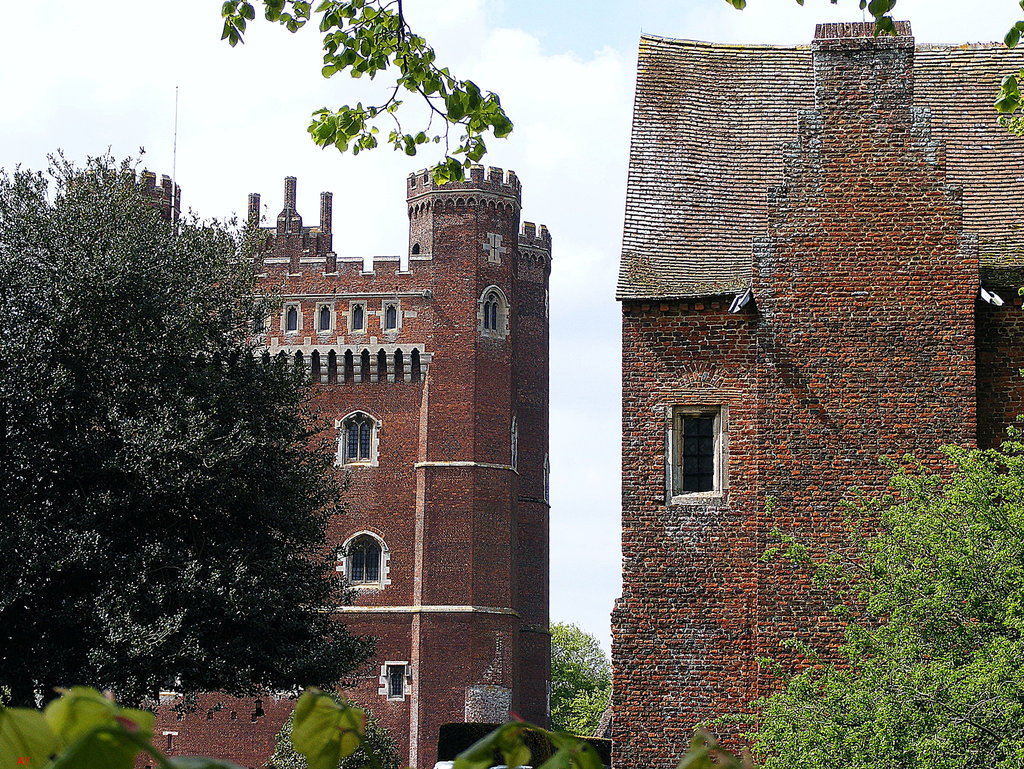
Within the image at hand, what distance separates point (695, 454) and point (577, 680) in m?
55.3

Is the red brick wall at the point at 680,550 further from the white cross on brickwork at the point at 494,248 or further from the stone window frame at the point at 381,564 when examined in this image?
the white cross on brickwork at the point at 494,248

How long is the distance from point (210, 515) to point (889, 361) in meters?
11.1

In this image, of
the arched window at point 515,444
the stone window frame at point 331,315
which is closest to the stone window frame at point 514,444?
the arched window at point 515,444

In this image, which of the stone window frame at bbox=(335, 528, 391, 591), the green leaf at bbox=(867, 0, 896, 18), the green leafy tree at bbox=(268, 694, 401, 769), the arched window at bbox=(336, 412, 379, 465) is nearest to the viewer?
the green leaf at bbox=(867, 0, 896, 18)

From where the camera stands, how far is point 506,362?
46938mm

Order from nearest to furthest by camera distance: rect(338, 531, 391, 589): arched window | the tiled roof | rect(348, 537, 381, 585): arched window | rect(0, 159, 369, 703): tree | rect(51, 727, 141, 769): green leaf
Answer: rect(51, 727, 141, 769): green leaf, the tiled roof, rect(0, 159, 369, 703): tree, rect(338, 531, 391, 589): arched window, rect(348, 537, 381, 585): arched window

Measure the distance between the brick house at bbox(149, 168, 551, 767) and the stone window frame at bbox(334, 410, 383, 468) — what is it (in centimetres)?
7

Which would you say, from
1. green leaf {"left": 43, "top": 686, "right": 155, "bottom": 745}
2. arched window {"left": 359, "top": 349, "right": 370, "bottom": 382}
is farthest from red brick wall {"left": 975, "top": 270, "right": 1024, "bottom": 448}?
arched window {"left": 359, "top": 349, "right": 370, "bottom": 382}

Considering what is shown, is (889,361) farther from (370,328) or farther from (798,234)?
(370,328)

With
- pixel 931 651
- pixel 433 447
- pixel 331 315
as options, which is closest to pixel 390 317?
pixel 331 315

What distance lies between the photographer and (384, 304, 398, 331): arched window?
47.1 m

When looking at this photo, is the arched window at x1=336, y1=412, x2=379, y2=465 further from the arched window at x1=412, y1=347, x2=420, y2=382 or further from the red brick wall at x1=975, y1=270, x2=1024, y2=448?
the red brick wall at x1=975, y1=270, x2=1024, y2=448

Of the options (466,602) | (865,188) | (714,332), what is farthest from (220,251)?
(466,602)

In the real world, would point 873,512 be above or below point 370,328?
below
